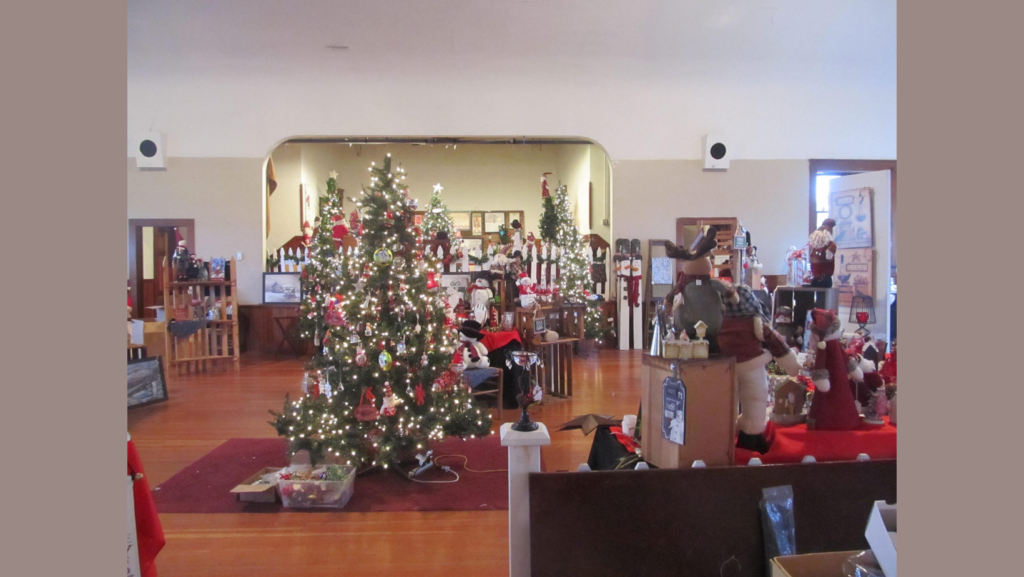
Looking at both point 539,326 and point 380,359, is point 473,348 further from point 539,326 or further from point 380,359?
point 380,359

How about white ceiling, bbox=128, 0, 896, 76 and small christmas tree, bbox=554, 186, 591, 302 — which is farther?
small christmas tree, bbox=554, 186, 591, 302

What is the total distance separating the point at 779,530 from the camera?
1805 mm

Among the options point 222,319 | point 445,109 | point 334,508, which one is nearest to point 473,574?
point 334,508

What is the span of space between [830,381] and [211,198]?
853cm

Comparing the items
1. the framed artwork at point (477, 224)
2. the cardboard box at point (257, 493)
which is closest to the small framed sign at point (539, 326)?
the cardboard box at point (257, 493)

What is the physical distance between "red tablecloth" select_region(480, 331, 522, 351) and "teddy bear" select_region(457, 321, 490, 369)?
0.05m

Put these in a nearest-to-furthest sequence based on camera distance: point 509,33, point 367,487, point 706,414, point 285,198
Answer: point 706,414
point 367,487
point 509,33
point 285,198

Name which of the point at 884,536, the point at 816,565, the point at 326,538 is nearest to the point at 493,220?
the point at 326,538

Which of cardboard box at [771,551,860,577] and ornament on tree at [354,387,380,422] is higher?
cardboard box at [771,551,860,577]


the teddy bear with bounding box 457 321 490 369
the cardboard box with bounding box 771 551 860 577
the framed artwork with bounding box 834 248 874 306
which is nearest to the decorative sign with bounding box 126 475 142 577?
the cardboard box with bounding box 771 551 860 577

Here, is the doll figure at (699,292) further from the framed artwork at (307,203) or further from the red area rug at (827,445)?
the framed artwork at (307,203)

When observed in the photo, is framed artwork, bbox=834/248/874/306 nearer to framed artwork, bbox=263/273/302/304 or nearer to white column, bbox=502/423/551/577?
white column, bbox=502/423/551/577

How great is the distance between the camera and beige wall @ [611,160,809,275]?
890 centimetres

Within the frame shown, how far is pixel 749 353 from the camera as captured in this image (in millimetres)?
2178
